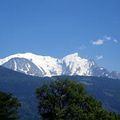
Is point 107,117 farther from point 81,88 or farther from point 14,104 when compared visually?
point 14,104

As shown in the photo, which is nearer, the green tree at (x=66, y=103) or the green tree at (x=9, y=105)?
the green tree at (x=66, y=103)

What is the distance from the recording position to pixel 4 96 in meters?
106

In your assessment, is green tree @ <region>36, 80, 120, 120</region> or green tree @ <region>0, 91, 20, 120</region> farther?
green tree @ <region>0, 91, 20, 120</region>

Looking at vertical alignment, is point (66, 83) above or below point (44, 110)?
above

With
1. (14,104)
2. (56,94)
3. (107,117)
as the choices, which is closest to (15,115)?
(14,104)

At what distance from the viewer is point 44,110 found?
101 meters

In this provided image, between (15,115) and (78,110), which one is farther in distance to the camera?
(15,115)

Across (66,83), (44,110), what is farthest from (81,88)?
(44,110)

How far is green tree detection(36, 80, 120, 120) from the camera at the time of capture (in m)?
96.0

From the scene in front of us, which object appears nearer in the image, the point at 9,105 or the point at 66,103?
the point at 66,103

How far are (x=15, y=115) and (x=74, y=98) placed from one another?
52.3 ft

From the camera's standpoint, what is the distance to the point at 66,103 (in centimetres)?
9956

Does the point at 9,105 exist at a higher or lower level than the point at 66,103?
lower

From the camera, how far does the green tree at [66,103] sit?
9603cm
